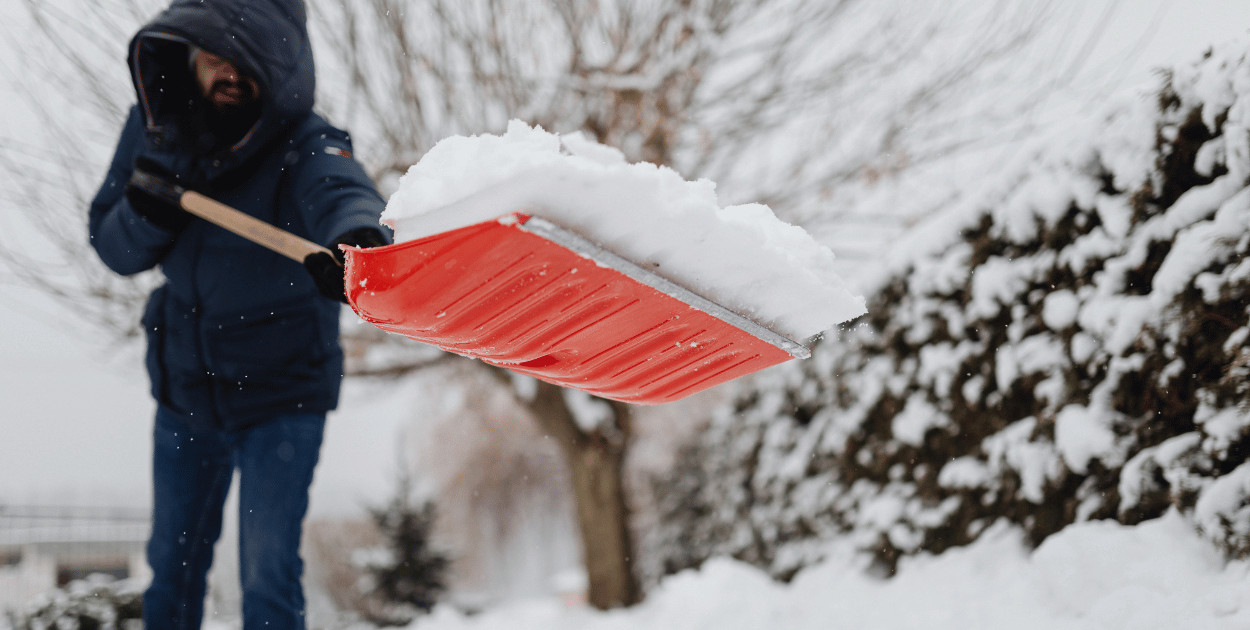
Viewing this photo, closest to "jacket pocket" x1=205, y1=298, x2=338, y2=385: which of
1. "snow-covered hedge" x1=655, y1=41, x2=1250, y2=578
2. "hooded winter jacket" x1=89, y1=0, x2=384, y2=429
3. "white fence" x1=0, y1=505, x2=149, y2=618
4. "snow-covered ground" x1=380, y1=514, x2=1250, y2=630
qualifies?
"hooded winter jacket" x1=89, y1=0, x2=384, y2=429

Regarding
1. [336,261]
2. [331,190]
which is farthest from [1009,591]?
[331,190]

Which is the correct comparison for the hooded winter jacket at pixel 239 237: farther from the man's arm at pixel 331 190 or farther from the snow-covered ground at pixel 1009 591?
the snow-covered ground at pixel 1009 591

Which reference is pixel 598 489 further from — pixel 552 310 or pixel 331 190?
pixel 552 310

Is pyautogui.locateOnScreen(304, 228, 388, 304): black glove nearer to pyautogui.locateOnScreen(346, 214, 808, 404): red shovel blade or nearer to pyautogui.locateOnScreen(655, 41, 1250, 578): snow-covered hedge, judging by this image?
pyautogui.locateOnScreen(346, 214, 808, 404): red shovel blade

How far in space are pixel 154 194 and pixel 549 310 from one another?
110 cm

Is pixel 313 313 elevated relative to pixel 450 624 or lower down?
elevated

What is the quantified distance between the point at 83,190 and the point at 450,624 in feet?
11.4

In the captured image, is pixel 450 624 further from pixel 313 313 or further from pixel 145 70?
pixel 145 70

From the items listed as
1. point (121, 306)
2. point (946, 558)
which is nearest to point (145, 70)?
point (946, 558)

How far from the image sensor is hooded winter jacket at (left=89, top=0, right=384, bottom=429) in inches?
69.1

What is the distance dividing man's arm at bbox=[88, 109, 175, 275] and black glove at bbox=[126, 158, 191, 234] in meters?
0.02

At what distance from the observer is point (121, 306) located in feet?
17.3

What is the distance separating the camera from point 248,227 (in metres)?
1.68

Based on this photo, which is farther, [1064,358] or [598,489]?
[598,489]
